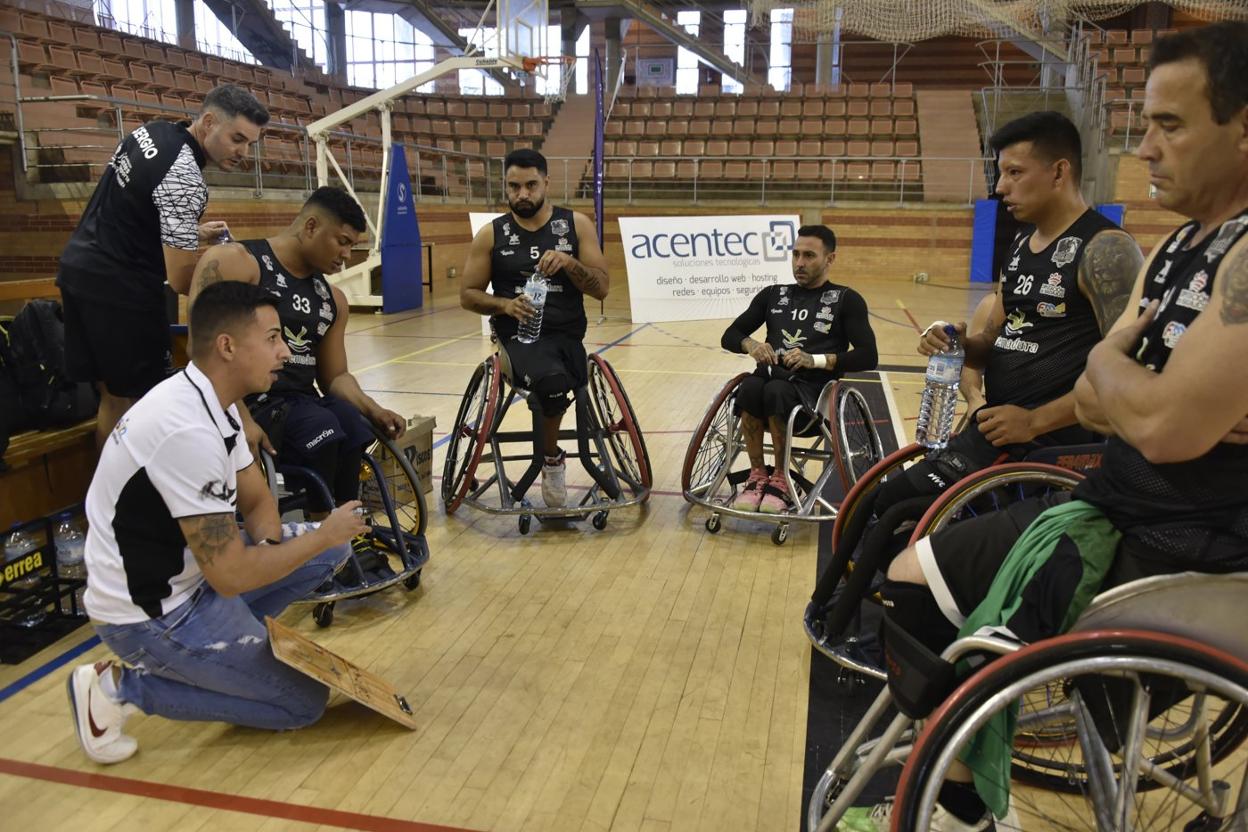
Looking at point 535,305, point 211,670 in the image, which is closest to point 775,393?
point 535,305

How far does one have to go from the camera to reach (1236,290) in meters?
1.22

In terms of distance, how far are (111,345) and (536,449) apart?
1516 millimetres

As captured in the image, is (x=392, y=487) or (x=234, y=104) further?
(x=392, y=487)

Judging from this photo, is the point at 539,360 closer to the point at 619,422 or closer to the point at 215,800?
the point at 619,422

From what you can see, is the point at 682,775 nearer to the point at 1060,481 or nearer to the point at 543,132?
the point at 1060,481

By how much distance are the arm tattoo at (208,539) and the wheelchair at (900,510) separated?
1380 millimetres

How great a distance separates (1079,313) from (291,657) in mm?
2074

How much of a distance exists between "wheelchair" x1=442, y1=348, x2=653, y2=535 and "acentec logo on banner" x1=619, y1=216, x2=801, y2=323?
556 cm

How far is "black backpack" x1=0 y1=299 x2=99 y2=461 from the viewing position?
294cm

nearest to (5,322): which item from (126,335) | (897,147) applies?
(126,335)

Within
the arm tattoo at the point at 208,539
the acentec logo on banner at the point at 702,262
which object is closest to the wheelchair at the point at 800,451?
the arm tattoo at the point at 208,539

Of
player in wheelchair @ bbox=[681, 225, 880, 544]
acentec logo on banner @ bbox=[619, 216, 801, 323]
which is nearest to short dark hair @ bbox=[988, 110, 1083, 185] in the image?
player in wheelchair @ bbox=[681, 225, 880, 544]

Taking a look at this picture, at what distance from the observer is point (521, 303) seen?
12.0 feet

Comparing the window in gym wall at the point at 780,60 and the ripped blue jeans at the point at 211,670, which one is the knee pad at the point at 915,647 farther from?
the window in gym wall at the point at 780,60
